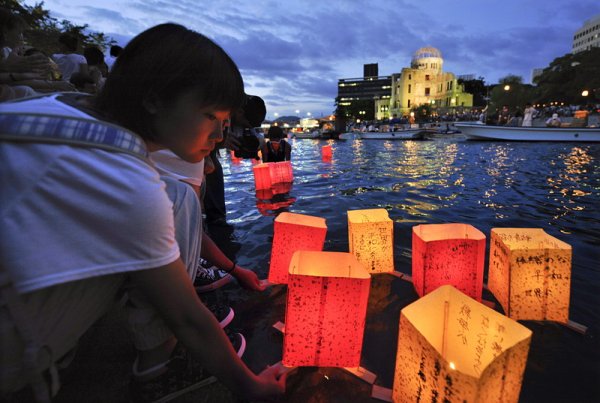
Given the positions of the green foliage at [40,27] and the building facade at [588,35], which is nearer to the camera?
the green foliage at [40,27]

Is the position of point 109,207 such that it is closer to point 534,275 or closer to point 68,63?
point 534,275

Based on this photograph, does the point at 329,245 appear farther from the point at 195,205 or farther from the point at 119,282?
the point at 119,282

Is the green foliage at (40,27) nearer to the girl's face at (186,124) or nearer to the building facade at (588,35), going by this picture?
the girl's face at (186,124)

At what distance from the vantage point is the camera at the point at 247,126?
10.8 feet

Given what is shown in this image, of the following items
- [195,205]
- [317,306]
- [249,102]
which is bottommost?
[317,306]

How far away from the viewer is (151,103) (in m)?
1.03

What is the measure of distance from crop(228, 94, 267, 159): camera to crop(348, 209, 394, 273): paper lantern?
4.95 feet

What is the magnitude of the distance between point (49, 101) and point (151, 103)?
0.27 metres

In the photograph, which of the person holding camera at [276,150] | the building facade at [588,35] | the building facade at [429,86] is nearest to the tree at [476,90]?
the building facade at [429,86]

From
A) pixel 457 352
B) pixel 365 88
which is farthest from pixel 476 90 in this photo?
pixel 457 352

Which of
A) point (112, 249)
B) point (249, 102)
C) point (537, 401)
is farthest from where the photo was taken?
point (249, 102)

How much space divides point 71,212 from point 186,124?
0.47m

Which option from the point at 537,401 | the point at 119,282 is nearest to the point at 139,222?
the point at 119,282

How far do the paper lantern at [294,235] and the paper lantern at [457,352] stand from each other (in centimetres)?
114
